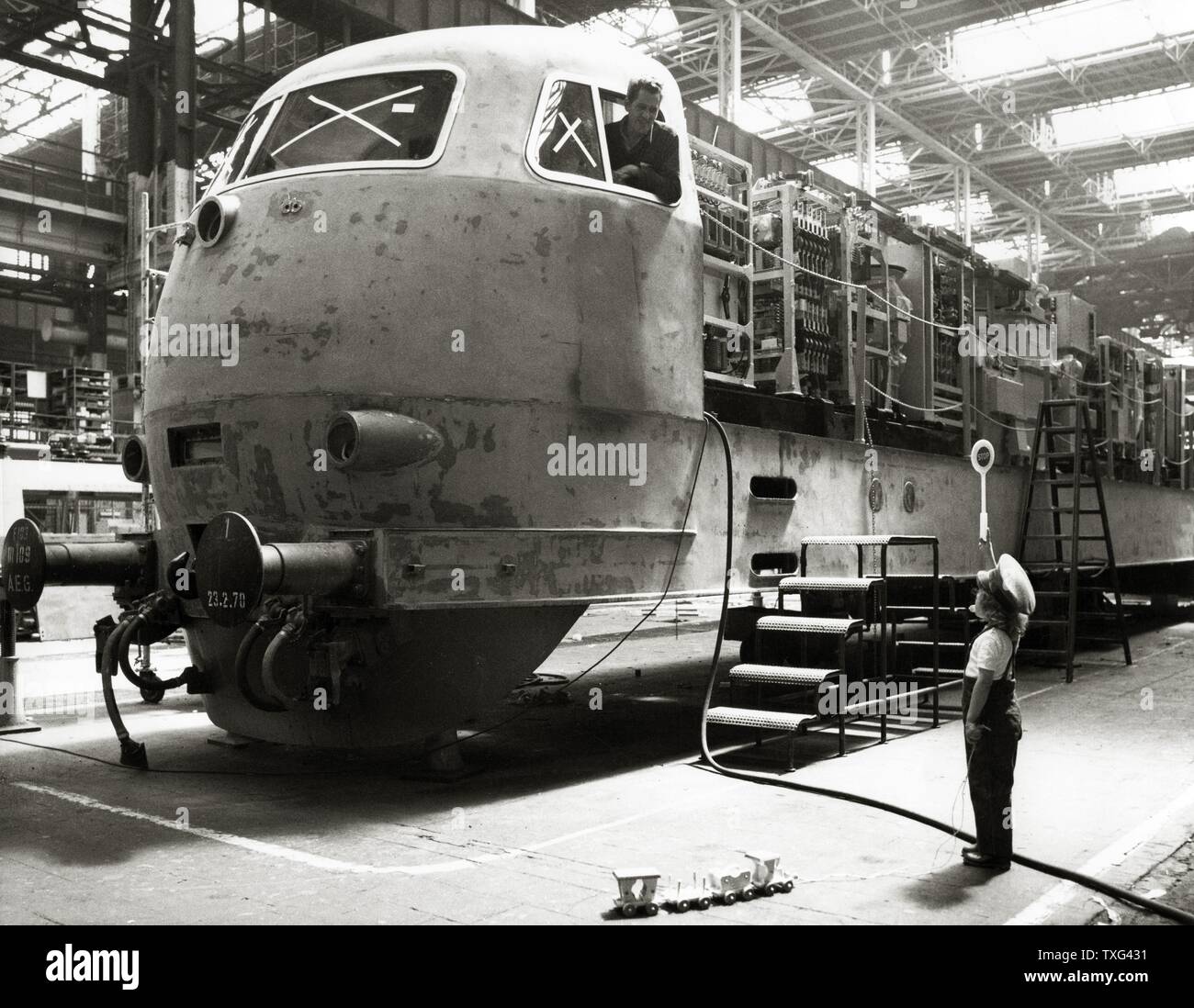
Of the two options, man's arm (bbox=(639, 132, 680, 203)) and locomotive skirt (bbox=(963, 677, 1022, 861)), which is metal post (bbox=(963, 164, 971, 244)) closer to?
man's arm (bbox=(639, 132, 680, 203))

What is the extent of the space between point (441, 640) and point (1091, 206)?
33179 millimetres

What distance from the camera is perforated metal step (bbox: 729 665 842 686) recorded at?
266 inches

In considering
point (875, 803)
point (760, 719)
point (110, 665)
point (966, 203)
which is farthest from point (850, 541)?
point (966, 203)

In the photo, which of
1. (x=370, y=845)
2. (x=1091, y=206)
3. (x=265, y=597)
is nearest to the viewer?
(x=370, y=845)

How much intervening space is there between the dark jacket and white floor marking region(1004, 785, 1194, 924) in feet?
13.5

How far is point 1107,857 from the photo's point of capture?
4.90m

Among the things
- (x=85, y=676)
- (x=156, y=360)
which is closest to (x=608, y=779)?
(x=156, y=360)

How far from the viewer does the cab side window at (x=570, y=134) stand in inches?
246

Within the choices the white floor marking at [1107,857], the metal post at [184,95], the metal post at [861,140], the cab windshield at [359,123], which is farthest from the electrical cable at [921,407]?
the metal post at [861,140]

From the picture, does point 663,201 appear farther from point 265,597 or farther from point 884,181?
point 884,181

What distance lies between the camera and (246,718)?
21.2 feet

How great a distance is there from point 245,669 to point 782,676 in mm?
3100

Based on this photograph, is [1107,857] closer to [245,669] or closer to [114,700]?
[245,669]

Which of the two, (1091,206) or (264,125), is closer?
(264,125)
